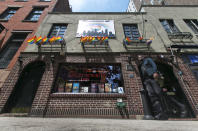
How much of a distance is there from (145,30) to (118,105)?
21.5 ft

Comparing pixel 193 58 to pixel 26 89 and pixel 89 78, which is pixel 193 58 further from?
pixel 26 89

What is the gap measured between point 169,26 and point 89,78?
8.58 meters

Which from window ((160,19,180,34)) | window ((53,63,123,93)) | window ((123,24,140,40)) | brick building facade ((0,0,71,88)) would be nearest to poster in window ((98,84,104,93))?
window ((53,63,123,93))

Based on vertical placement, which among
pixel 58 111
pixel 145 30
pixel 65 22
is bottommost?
pixel 58 111

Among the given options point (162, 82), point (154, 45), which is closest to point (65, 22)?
point (154, 45)

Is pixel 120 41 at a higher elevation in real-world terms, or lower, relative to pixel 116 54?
higher

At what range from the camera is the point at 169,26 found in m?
8.04

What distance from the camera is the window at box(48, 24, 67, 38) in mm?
7541

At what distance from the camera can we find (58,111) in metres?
4.41

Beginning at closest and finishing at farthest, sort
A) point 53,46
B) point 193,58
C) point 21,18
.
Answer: point 193,58, point 53,46, point 21,18

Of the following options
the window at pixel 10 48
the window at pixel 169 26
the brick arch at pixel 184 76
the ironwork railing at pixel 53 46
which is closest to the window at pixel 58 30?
the ironwork railing at pixel 53 46

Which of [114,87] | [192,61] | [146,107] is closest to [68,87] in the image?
[114,87]

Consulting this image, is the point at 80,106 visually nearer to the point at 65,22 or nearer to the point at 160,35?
the point at 65,22

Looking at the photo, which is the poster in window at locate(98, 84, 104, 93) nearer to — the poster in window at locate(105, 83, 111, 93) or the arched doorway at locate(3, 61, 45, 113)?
the poster in window at locate(105, 83, 111, 93)
